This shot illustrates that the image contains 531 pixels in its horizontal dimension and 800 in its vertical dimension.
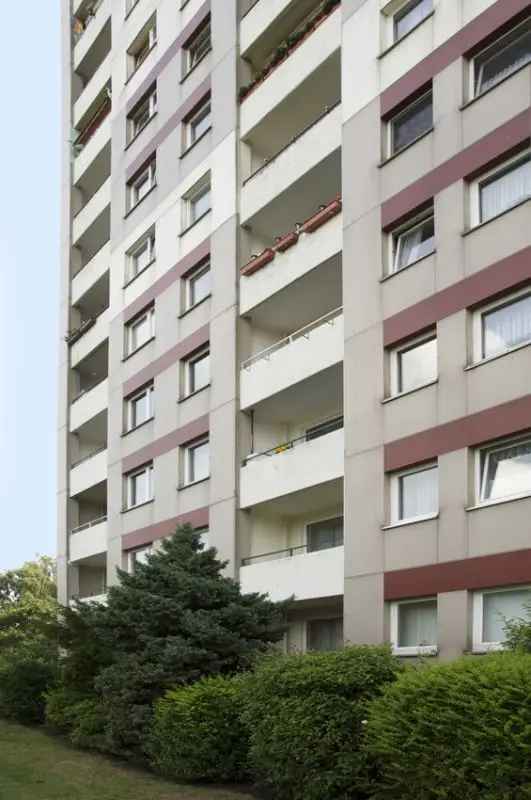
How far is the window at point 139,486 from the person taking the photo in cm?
3127

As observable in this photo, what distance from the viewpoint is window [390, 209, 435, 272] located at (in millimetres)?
20516

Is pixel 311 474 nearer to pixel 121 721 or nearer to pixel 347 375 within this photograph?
pixel 347 375

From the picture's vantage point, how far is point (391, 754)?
13.2m

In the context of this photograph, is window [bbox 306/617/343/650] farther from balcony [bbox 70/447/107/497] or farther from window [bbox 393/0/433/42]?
window [bbox 393/0/433/42]

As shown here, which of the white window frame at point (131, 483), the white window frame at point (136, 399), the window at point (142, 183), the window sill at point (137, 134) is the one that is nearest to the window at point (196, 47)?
the window sill at point (137, 134)

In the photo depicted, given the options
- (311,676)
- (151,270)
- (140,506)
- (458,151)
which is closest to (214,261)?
(151,270)

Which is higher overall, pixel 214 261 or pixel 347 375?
pixel 214 261

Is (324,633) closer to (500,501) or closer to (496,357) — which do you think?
(500,501)

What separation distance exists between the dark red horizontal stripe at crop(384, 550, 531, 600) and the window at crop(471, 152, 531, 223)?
5.67m

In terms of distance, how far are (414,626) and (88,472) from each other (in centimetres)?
1880

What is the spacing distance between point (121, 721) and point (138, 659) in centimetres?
112

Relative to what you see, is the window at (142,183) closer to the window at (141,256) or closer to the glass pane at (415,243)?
the window at (141,256)

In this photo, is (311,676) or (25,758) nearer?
(311,676)

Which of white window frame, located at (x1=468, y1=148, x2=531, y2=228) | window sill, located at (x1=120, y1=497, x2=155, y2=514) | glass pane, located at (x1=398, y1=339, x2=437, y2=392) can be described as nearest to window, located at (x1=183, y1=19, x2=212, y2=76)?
window sill, located at (x1=120, y1=497, x2=155, y2=514)
